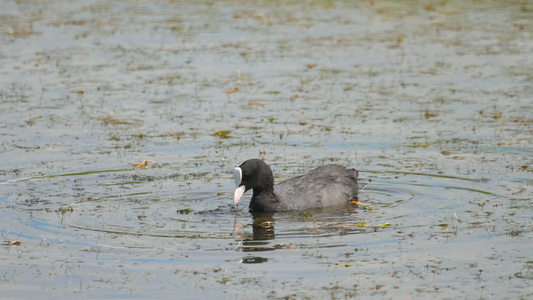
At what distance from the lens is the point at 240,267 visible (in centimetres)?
890

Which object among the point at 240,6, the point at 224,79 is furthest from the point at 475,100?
the point at 240,6

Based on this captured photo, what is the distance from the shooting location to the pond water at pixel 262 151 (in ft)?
28.9

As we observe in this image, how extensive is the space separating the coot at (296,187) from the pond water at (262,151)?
9.6 inches

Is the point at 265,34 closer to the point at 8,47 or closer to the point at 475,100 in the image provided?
the point at 8,47

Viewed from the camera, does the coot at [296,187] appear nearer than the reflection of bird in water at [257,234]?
No

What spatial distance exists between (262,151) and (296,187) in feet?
7.30

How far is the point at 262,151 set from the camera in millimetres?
13891

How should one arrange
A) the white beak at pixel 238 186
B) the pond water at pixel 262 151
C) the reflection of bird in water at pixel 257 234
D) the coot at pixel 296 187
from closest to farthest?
the pond water at pixel 262 151 → the reflection of bird in water at pixel 257 234 → the white beak at pixel 238 186 → the coot at pixel 296 187

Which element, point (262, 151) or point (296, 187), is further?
point (262, 151)

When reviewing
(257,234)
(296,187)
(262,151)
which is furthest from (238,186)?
(262,151)

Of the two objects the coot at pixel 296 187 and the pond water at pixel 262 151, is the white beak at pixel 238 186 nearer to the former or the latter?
the coot at pixel 296 187

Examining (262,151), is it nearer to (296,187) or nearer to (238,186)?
(296,187)

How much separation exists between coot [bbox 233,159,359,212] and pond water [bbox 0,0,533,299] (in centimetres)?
24

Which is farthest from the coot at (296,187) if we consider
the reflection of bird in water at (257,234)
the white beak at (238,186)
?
the reflection of bird in water at (257,234)
